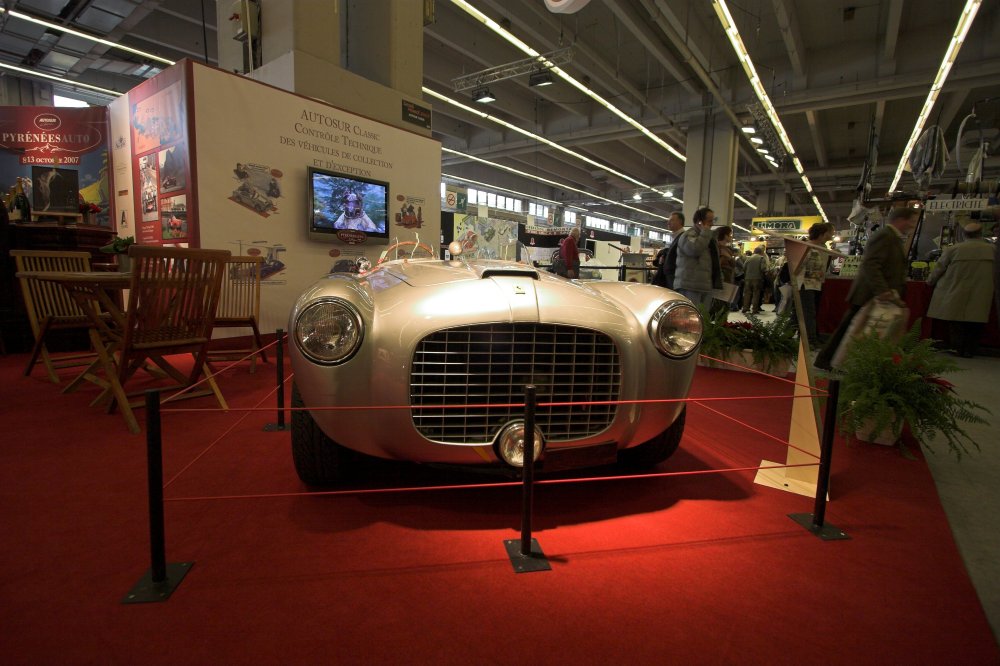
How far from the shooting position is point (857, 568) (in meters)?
1.46

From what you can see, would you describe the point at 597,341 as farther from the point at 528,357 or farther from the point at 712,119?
the point at 712,119

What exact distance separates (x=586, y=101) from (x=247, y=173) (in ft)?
32.6

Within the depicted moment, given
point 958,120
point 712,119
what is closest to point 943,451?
point 712,119

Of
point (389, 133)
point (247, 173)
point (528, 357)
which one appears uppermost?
point (389, 133)

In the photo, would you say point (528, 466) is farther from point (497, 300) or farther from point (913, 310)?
point (913, 310)

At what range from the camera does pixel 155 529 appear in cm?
124

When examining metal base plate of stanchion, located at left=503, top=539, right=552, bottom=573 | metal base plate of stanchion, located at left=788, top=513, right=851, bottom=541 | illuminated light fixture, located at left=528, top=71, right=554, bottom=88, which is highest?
illuminated light fixture, located at left=528, top=71, right=554, bottom=88

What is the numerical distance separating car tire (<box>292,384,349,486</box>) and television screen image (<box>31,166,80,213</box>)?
20.7ft

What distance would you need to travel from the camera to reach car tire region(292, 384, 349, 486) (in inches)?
67.7

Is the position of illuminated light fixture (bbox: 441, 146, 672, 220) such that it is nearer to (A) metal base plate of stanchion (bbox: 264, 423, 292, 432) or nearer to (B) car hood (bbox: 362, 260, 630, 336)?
(A) metal base plate of stanchion (bbox: 264, 423, 292, 432)

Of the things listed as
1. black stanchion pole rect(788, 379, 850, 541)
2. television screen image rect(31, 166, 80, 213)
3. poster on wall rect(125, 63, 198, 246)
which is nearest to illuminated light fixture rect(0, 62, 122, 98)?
television screen image rect(31, 166, 80, 213)

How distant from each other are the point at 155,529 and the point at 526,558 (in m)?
1.03

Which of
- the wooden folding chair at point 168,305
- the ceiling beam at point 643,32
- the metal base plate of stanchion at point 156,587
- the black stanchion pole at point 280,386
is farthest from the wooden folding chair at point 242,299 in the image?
the ceiling beam at point 643,32

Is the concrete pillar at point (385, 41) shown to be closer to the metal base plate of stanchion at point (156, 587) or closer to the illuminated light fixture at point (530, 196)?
the metal base plate of stanchion at point (156, 587)
